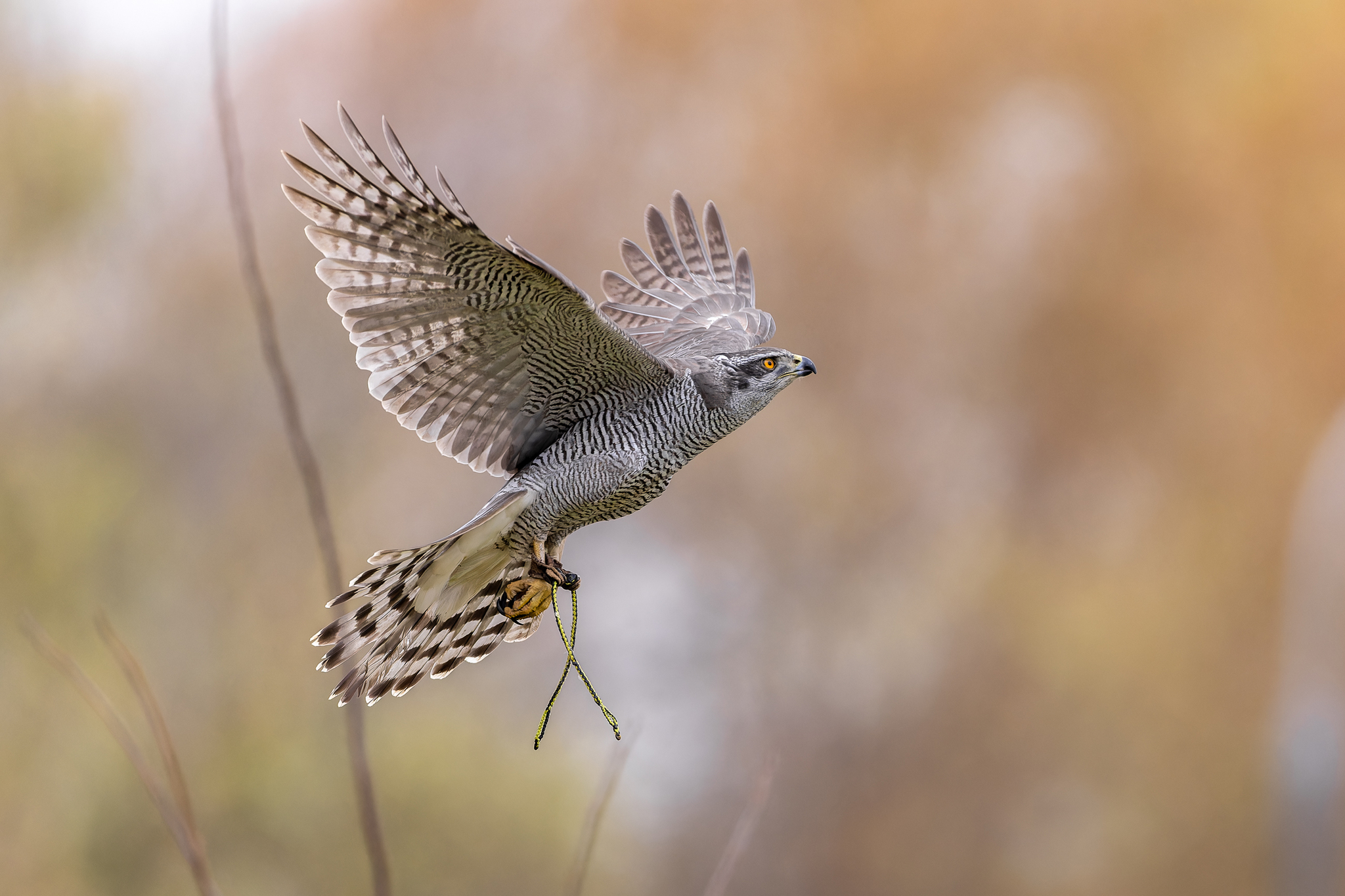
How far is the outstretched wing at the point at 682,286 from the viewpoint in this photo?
14.2ft

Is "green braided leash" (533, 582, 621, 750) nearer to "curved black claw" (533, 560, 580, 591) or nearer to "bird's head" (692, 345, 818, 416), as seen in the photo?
"curved black claw" (533, 560, 580, 591)

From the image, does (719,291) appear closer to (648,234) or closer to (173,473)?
(648,234)

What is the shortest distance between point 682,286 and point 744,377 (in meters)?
1.44

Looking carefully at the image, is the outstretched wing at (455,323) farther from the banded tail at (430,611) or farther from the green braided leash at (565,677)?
the green braided leash at (565,677)

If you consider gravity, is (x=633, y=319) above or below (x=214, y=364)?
below

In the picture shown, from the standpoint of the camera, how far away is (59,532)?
12.0 metres

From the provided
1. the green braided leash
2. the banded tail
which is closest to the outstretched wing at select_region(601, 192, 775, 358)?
the banded tail

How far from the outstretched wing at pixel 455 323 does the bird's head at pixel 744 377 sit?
0.14m

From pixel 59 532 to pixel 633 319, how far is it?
9.96 m

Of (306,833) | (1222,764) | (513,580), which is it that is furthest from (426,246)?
(1222,764)

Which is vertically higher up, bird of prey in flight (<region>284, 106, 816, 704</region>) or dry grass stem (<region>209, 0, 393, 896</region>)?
bird of prey in flight (<region>284, 106, 816, 704</region>)

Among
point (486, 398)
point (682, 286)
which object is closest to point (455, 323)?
point (486, 398)

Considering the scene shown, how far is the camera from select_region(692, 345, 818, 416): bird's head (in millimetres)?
3094

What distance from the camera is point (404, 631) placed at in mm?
3234
